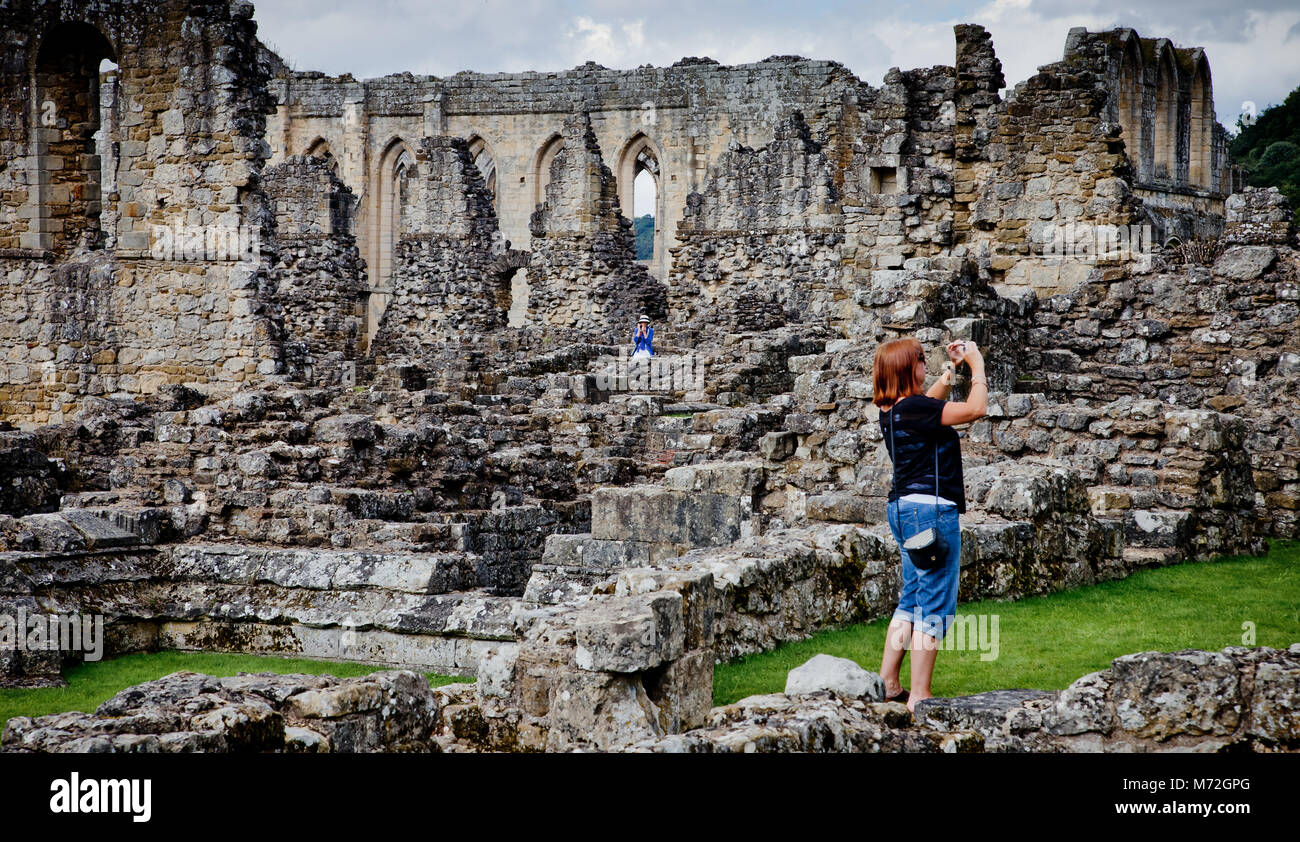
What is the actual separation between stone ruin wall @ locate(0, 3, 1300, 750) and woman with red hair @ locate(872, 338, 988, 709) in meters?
0.80

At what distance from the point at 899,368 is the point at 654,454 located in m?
9.57

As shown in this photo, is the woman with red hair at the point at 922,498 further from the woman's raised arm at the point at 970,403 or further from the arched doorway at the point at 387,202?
the arched doorway at the point at 387,202

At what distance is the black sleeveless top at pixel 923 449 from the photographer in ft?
18.4

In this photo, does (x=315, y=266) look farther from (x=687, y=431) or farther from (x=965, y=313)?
(x=965, y=313)

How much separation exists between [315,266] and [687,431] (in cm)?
1261

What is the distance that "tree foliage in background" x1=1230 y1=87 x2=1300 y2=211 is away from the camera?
35812mm

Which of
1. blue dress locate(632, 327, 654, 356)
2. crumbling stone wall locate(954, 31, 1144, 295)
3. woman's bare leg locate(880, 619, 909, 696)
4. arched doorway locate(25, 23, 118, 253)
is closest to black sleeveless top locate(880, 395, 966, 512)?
woman's bare leg locate(880, 619, 909, 696)

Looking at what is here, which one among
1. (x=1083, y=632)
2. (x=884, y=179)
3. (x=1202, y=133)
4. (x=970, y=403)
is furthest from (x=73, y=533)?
(x=1202, y=133)

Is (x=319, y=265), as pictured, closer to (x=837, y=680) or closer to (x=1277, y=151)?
(x=837, y=680)

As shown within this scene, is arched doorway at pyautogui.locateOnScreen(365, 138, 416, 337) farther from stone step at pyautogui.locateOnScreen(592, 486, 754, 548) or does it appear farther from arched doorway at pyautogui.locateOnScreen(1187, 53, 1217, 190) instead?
stone step at pyautogui.locateOnScreen(592, 486, 754, 548)

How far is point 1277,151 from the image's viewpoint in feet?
126

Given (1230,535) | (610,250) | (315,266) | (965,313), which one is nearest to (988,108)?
(965,313)

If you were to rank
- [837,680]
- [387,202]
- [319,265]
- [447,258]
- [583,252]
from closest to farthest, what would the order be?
[837,680] → [319,265] → [583,252] → [447,258] → [387,202]

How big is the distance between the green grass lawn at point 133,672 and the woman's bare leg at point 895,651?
2.45 metres
